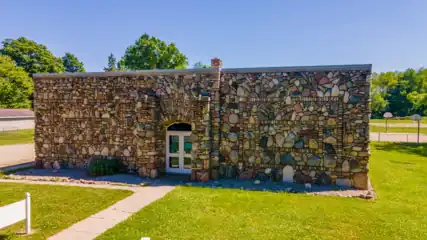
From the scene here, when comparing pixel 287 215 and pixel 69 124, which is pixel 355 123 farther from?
pixel 69 124

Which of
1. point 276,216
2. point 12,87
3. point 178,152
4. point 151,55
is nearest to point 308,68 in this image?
point 276,216

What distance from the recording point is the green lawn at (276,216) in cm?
598

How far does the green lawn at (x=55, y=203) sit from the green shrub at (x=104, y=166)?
1946 mm

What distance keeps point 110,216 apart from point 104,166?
503cm

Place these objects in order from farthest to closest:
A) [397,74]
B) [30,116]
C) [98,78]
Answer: [397,74] < [30,116] < [98,78]

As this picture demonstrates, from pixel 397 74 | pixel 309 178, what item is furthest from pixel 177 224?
pixel 397 74

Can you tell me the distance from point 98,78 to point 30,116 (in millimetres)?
35850

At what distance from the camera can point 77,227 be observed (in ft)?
20.6

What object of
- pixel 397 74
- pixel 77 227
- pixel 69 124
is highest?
pixel 397 74

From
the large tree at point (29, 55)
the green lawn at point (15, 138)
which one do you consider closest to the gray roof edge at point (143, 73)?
the green lawn at point (15, 138)

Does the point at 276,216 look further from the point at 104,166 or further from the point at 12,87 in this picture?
the point at 12,87

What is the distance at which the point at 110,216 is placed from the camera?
6.98 m

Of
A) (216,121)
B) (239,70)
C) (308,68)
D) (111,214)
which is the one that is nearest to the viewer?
(111,214)

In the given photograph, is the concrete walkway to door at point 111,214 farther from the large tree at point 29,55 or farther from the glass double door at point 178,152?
the large tree at point 29,55
